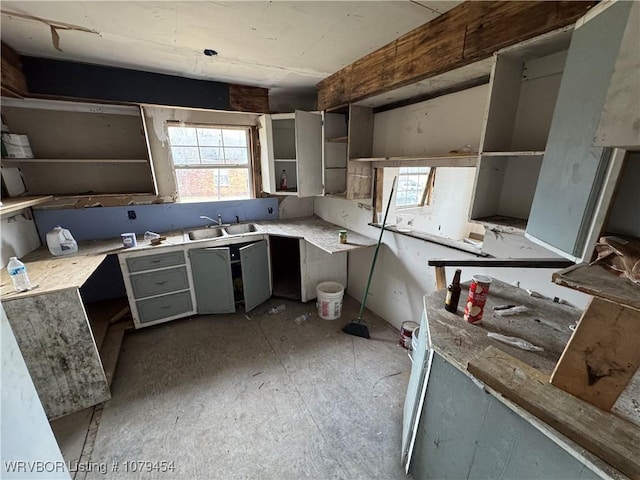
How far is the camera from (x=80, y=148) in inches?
103

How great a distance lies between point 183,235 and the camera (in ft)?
9.62

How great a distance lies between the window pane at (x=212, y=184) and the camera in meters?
3.13

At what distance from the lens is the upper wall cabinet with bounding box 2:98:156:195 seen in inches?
94.5

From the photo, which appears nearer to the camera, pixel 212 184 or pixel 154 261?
pixel 154 261

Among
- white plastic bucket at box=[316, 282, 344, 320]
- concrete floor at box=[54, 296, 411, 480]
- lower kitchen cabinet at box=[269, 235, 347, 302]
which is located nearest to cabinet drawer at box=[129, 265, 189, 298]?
concrete floor at box=[54, 296, 411, 480]

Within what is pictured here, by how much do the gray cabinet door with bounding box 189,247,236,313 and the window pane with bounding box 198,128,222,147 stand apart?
1.35m

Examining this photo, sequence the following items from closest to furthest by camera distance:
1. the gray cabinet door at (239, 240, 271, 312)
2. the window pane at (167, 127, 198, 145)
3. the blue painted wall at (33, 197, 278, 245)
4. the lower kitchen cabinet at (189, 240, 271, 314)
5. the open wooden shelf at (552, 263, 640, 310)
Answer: the open wooden shelf at (552, 263, 640, 310), the blue painted wall at (33, 197, 278, 245), the lower kitchen cabinet at (189, 240, 271, 314), the gray cabinet door at (239, 240, 271, 312), the window pane at (167, 127, 198, 145)

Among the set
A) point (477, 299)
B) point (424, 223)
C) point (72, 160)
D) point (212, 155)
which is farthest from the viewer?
point (424, 223)

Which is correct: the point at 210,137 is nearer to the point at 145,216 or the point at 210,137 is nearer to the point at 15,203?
the point at 145,216

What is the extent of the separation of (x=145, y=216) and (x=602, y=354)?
3.59 m

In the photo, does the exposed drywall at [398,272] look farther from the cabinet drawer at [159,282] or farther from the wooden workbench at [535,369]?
the cabinet drawer at [159,282]

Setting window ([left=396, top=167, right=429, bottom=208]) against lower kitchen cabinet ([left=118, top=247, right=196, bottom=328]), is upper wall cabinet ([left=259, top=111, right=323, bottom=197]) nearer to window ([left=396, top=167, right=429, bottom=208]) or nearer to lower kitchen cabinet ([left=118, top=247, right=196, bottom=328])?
window ([left=396, top=167, right=429, bottom=208])

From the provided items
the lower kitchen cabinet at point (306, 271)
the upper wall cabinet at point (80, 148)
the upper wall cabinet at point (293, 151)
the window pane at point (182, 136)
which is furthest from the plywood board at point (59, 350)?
the upper wall cabinet at point (293, 151)

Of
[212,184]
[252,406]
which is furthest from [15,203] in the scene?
[252,406]
